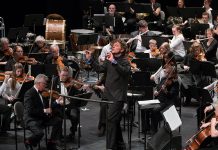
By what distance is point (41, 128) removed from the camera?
32.8 ft

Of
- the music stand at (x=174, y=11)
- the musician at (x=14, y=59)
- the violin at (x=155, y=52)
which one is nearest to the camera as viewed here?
the musician at (x=14, y=59)

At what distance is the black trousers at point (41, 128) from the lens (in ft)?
32.3

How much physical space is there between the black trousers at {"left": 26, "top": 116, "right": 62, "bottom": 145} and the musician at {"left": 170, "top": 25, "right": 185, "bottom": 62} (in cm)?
519

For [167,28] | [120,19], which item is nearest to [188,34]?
[167,28]

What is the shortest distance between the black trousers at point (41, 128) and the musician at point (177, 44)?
519 cm

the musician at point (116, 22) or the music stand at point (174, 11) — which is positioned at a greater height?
the music stand at point (174, 11)

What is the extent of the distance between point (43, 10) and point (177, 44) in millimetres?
5906

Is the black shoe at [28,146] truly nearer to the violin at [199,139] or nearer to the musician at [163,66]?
the violin at [199,139]

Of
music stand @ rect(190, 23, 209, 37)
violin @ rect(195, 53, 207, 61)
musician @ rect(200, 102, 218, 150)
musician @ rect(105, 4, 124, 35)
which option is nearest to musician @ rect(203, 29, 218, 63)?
violin @ rect(195, 53, 207, 61)

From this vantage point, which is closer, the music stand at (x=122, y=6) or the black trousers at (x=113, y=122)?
the black trousers at (x=113, y=122)

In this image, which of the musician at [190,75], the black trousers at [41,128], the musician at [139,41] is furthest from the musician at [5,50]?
the musician at [190,75]

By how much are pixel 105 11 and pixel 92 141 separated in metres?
8.10

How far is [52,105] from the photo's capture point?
1034cm

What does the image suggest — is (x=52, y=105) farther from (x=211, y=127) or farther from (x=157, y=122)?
(x=211, y=127)
